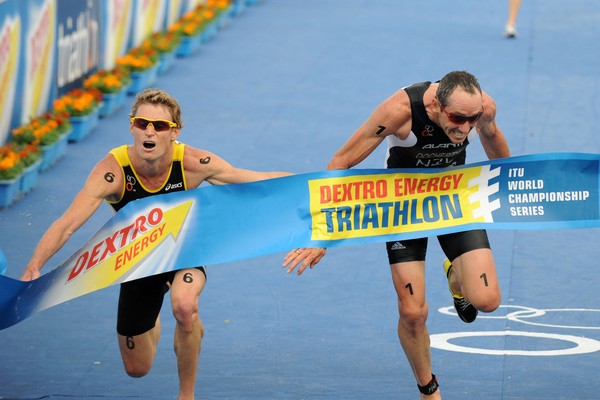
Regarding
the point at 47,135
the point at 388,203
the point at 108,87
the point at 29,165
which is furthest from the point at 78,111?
the point at 388,203

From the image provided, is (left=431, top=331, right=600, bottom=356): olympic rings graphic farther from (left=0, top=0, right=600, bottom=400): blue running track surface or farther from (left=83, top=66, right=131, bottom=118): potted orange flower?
Result: (left=83, top=66, right=131, bottom=118): potted orange flower

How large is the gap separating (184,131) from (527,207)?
8244 mm

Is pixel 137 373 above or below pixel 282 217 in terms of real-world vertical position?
below

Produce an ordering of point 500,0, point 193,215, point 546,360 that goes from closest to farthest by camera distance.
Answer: point 193,215
point 546,360
point 500,0

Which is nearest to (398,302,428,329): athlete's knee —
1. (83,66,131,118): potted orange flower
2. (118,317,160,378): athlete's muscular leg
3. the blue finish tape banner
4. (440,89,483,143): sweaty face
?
the blue finish tape banner

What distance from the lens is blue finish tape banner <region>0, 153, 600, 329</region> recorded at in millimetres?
7602

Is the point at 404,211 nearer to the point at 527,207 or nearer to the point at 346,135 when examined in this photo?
the point at 527,207

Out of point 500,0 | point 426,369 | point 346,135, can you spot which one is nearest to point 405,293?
point 426,369

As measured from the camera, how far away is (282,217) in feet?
26.0

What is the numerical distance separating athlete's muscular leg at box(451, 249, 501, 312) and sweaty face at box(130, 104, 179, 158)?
2.06 metres

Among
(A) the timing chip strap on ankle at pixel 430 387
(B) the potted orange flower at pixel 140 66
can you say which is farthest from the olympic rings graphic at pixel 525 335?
(B) the potted orange flower at pixel 140 66

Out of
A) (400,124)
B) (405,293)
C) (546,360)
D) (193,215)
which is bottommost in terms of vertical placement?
(546,360)

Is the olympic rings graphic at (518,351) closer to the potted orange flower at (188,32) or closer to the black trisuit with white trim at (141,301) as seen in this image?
the black trisuit with white trim at (141,301)

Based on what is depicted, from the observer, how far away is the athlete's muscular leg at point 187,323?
7297mm
